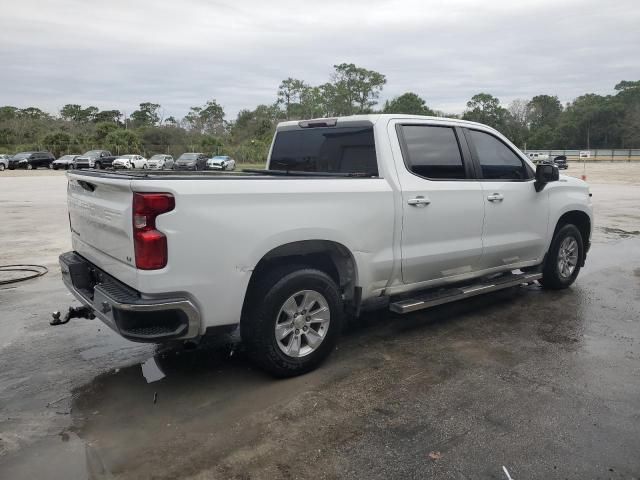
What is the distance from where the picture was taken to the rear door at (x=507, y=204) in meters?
5.30

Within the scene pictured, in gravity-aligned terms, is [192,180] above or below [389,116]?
below

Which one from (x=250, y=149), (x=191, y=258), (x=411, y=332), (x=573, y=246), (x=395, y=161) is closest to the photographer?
(x=191, y=258)

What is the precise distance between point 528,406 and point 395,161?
7.10 feet

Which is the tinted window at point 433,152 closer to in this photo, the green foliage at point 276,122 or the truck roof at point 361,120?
the truck roof at point 361,120

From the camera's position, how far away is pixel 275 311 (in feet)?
12.5

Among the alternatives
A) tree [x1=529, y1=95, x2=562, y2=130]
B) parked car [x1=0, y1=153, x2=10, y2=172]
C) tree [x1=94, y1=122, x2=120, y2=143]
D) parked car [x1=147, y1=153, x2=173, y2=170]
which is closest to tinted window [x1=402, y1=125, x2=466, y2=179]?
parked car [x1=147, y1=153, x2=173, y2=170]

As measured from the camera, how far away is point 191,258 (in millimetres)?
3369

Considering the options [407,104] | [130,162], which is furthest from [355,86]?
[130,162]

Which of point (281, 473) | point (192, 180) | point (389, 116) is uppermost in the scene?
point (389, 116)

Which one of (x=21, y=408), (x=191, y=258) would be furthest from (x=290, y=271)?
(x=21, y=408)

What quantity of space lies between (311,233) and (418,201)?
45.5 inches

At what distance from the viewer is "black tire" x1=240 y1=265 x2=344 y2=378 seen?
12.3ft

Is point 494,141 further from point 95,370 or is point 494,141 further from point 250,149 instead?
point 250,149

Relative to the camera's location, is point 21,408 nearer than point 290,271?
Yes
